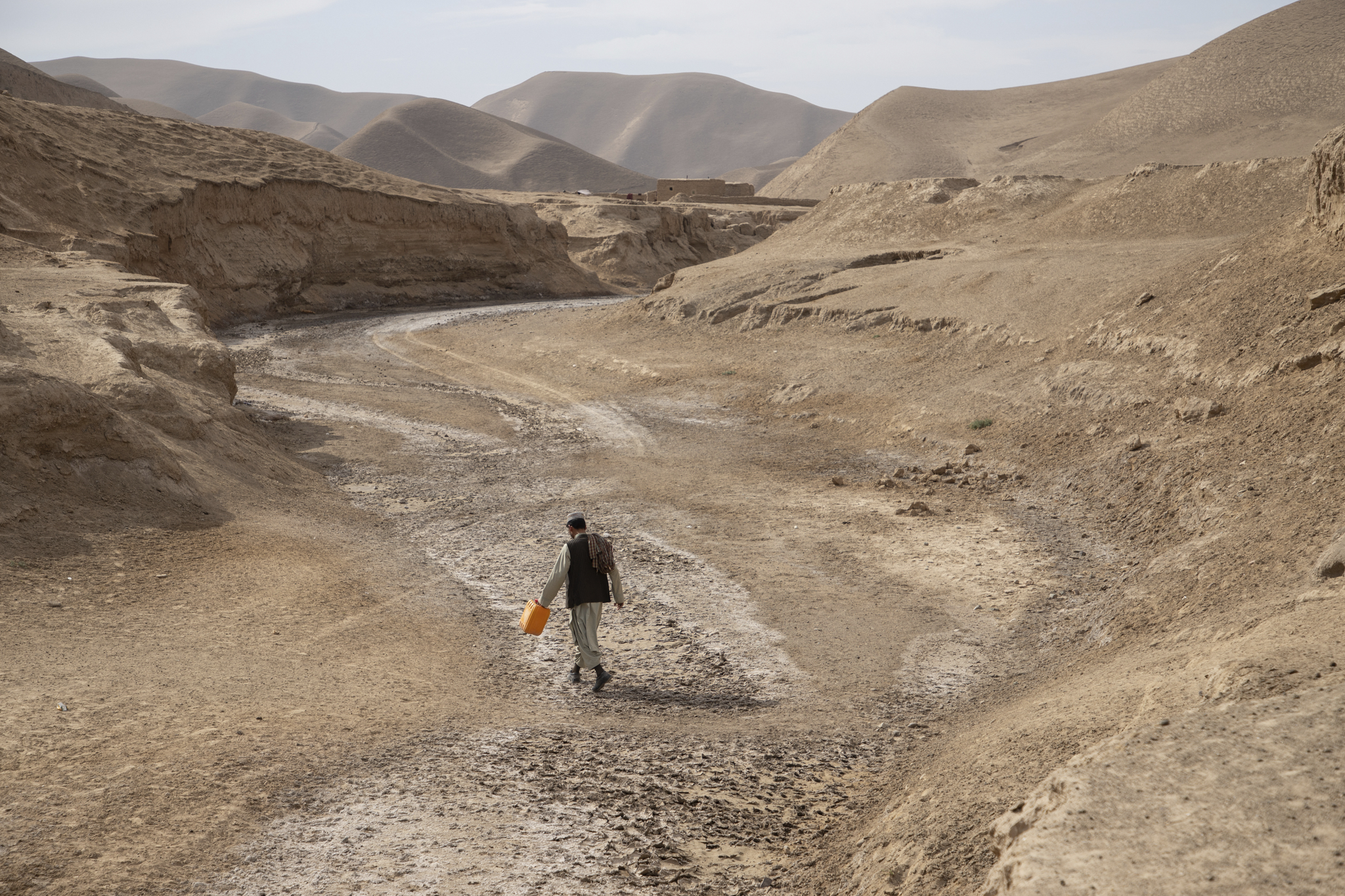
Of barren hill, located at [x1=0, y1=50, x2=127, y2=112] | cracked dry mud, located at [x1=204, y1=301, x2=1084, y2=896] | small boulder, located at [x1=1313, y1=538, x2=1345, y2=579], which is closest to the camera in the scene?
cracked dry mud, located at [x1=204, y1=301, x2=1084, y2=896]

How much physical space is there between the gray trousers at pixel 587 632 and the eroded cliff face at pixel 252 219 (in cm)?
2143

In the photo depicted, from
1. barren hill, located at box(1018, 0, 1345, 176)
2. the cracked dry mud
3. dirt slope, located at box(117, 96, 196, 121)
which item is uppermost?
dirt slope, located at box(117, 96, 196, 121)

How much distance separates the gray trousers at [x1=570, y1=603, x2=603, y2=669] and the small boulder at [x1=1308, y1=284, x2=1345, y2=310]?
10.5 metres

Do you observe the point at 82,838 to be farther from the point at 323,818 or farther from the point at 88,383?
the point at 88,383

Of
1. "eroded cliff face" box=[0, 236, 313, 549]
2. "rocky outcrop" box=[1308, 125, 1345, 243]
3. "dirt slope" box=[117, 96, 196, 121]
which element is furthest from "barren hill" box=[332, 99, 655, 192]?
"rocky outcrop" box=[1308, 125, 1345, 243]

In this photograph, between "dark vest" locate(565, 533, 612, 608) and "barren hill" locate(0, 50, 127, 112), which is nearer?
"dark vest" locate(565, 533, 612, 608)

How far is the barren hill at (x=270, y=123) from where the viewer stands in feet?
522

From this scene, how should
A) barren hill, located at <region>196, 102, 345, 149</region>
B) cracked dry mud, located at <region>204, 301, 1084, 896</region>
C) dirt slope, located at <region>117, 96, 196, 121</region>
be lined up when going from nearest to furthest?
cracked dry mud, located at <region>204, 301, 1084, 896</region>, dirt slope, located at <region>117, 96, 196, 121</region>, barren hill, located at <region>196, 102, 345, 149</region>

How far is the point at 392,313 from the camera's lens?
32.8 m

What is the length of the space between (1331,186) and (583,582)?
41.2 ft

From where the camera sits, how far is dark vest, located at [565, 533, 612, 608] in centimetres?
720

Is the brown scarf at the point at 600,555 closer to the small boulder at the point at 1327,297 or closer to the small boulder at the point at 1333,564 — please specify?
the small boulder at the point at 1333,564

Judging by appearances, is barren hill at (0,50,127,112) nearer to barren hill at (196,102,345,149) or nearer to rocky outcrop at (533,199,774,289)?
rocky outcrop at (533,199,774,289)

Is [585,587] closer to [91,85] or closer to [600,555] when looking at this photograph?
[600,555]
